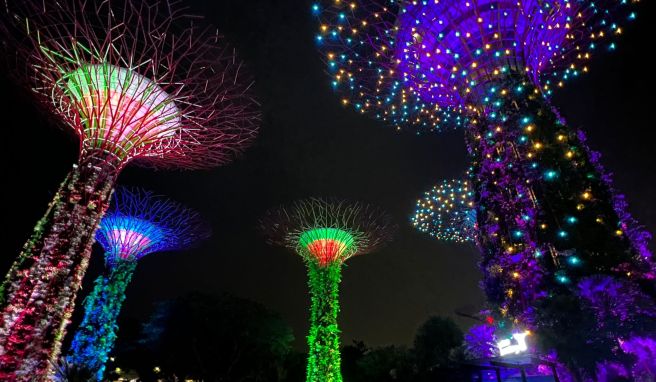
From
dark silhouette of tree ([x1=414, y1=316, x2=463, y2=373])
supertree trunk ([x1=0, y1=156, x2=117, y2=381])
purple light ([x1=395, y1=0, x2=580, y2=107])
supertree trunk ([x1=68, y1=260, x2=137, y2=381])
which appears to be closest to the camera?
supertree trunk ([x1=0, y1=156, x2=117, y2=381])

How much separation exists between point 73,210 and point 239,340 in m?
21.9

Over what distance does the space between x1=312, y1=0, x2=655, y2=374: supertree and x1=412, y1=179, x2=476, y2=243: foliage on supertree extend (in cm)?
473

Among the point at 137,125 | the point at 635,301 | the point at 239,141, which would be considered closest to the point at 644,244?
the point at 635,301

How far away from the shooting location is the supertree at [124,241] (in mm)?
15992

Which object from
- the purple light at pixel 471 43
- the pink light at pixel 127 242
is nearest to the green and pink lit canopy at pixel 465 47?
the purple light at pixel 471 43

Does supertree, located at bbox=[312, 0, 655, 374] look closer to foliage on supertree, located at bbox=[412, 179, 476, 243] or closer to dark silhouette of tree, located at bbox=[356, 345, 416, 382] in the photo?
foliage on supertree, located at bbox=[412, 179, 476, 243]

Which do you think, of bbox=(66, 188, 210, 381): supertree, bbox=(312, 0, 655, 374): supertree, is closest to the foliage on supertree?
bbox=(312, 0, 655, 374): supertree

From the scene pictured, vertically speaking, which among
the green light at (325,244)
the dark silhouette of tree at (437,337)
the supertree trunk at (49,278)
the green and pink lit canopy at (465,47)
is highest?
the green and pink lit canopy at (465,47)

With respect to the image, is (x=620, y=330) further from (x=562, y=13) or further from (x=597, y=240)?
(x=562, y=13)

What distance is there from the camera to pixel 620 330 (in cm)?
882

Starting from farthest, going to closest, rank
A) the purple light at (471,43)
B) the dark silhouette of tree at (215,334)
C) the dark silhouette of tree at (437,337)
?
1. the dark silhouette of tree at (215,334)
2. the dark silhouette of tree at (437,337)
3. the purple light at (471,43)

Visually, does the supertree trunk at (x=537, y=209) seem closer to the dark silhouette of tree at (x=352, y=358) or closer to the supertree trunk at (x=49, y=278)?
the supertree trunk at (x=49, y=278)

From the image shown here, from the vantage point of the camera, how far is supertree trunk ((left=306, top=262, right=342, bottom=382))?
1468 cm

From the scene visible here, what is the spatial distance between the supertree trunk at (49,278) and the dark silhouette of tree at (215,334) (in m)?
20.1
